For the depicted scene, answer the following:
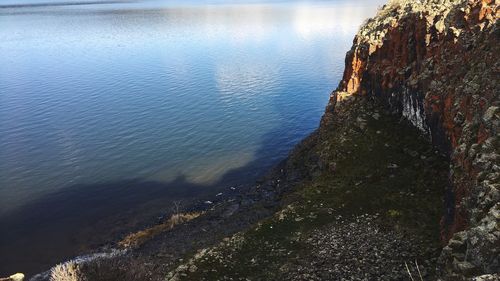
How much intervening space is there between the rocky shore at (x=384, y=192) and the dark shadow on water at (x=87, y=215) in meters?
3.91

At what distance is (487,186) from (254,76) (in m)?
93.5

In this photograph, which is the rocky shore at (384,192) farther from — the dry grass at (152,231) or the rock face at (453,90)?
the dry grass at (152,231)

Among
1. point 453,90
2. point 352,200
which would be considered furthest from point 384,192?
point 453,90

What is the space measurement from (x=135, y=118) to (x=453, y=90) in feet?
216

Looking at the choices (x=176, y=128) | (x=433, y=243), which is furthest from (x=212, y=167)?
(x=433, y=243)

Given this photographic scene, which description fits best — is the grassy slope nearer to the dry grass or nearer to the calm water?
the dry grass

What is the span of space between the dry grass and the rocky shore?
9.6 inches

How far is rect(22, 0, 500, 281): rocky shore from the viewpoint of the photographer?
1183 inches

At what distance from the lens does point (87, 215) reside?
5806 centimetres

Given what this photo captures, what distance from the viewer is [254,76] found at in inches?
4550

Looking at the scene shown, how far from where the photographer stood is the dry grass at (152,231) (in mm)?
50875

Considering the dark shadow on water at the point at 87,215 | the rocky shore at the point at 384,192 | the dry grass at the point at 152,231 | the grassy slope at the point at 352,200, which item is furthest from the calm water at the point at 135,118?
the grassy slope at the point at 352,200

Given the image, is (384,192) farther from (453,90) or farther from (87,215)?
(87,215)

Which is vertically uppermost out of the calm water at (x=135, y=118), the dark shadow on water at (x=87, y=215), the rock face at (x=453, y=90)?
the rock face at (x=453, y=90)
